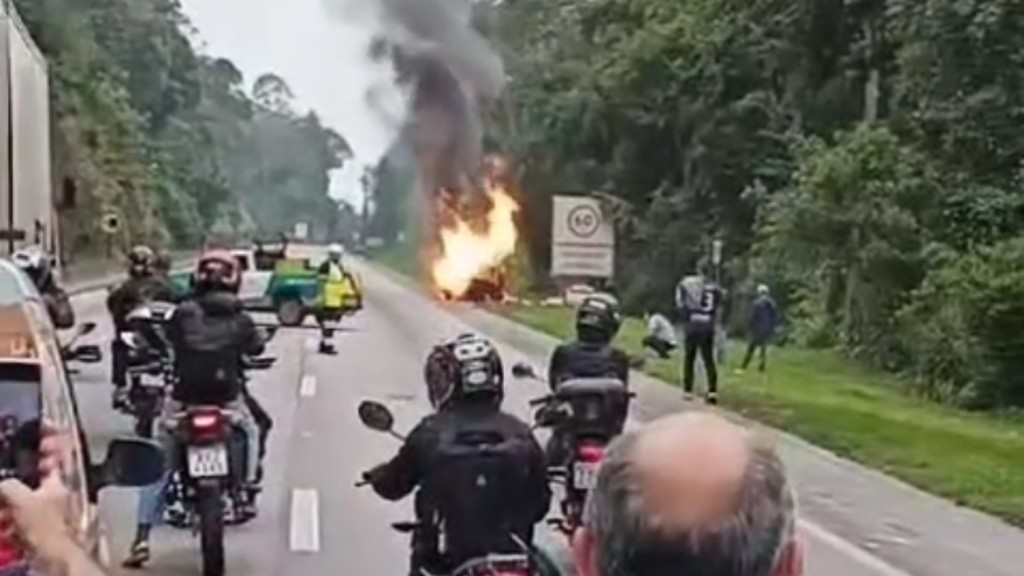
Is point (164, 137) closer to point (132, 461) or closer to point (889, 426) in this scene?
point (889, 426)

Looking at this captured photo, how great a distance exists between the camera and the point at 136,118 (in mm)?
102812

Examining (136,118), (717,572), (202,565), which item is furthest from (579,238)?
(136,118)

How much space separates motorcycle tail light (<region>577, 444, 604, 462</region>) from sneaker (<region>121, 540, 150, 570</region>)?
3.24 m

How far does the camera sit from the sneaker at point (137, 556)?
518 inches

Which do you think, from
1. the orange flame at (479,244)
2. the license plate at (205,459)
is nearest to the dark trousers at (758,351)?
the license plate at (205,459)

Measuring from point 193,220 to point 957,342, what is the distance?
286 feet

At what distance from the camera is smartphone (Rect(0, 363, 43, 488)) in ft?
21.6

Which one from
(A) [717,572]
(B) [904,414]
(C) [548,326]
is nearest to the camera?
(A) [717,572]

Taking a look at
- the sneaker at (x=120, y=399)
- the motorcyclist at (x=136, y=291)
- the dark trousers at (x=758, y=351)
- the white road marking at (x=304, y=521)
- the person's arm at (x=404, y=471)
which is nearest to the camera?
the person's arm at (x=404, y=471)

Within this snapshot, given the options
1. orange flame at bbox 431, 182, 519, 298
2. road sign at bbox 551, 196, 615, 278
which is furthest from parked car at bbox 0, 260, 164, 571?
orange flame at bbox 431, 182, 519, 298

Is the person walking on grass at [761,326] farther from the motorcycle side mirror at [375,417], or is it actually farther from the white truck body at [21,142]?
the motorcycle side mirror at [375,417]

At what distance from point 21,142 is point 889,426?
10262mm

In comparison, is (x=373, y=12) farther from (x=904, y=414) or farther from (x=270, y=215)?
(x=270, y=215)

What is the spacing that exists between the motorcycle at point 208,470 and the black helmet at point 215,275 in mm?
435
